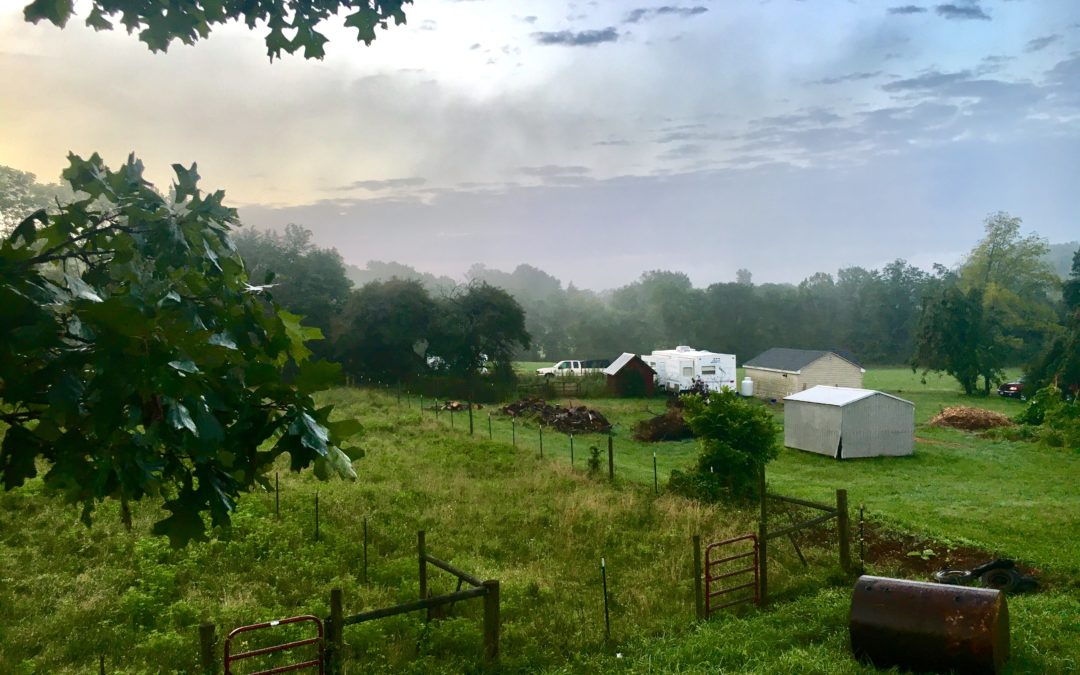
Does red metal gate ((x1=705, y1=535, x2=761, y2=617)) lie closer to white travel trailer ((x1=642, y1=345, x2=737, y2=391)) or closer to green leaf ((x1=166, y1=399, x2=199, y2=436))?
green leaf ((x1=166, y1=399, x2=199, y2=436))

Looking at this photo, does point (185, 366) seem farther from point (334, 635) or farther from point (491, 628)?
point (491, 628)

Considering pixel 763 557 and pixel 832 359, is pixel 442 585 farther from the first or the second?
pixel 832 359

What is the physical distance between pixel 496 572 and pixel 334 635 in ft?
15.0

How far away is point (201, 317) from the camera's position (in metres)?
3.96

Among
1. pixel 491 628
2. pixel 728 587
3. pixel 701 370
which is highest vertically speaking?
pixel 701 370

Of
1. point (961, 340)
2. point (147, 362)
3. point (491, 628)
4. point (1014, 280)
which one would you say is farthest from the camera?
point (1014, 280)

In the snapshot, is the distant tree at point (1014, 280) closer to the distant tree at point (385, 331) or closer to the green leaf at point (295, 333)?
the distant tree at point (385, 331)

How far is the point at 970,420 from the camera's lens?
109ft

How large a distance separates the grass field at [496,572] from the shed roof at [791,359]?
73.7 feet

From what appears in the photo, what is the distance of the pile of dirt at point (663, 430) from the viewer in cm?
2977

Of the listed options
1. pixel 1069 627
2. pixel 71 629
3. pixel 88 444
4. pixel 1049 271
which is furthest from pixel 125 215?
pixel 1049 271

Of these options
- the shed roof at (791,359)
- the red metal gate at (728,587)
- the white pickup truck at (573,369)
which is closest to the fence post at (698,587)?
the red metal gate at (728,587)

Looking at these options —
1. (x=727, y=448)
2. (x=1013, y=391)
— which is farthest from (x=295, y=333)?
(x=1013, y=391)

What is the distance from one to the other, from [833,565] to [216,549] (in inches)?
396
